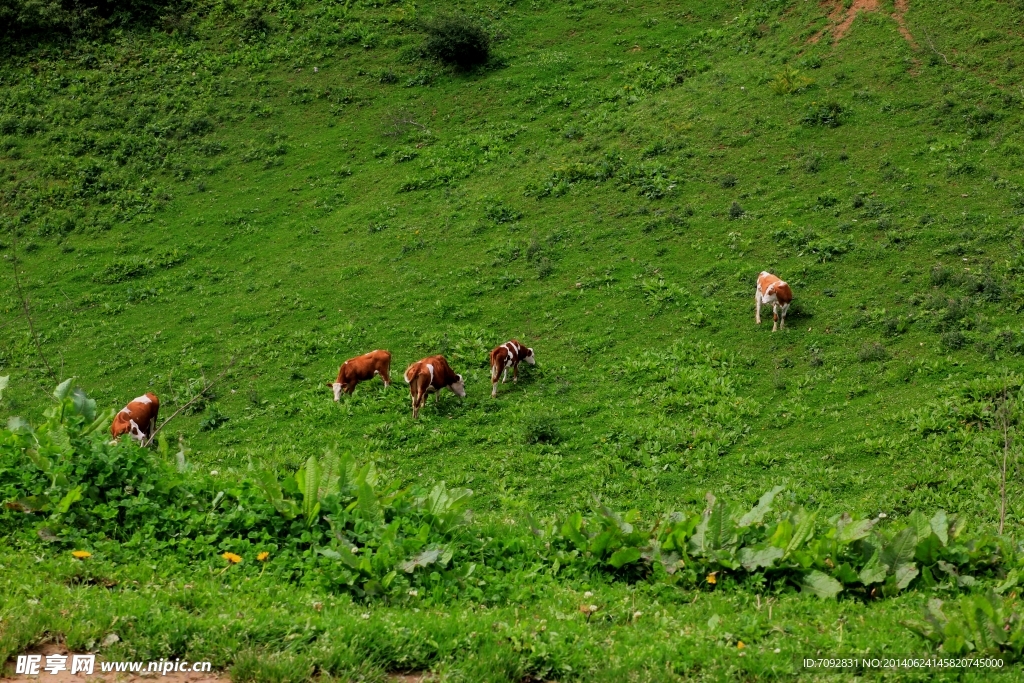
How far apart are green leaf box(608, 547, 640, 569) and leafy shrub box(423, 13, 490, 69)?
1253 inches

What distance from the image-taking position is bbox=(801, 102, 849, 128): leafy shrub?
2666 cm

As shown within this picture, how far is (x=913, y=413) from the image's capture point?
1457 centimetres

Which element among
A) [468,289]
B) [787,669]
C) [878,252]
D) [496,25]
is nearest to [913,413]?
[878,252]

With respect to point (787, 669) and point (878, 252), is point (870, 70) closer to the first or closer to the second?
point (878, 252)

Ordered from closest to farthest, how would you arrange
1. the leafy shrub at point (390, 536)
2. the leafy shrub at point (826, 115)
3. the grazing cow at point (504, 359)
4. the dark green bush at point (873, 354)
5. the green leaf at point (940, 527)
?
1. the leafy shrub at point (390, 536)
2. the green leaf at point (940, 527)
3. the dark green bush at point (873, 354)
4. the grazing cow at point (504, 359)
5. the leafy shrub at point (826, 115)

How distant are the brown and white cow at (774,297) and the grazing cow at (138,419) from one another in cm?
1297

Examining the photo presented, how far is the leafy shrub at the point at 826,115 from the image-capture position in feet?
87.5

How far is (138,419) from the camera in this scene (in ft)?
53.3

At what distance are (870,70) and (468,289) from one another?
16426mm

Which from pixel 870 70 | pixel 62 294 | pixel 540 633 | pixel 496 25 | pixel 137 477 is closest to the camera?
pixel 540 633

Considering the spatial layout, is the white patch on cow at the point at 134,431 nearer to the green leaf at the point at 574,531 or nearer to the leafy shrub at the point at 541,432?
the leafy shrub at the point at 541,432

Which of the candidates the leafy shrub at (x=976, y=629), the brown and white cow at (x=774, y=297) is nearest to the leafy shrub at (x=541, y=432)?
the brown and white cow at (x=774, y=297)

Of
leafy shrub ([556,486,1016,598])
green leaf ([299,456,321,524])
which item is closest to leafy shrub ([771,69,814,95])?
leafy shrub ([556,486,1016,598])

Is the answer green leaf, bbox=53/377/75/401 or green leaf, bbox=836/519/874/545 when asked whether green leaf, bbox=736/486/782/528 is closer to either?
green leaf, bbox=836/519/874/545
